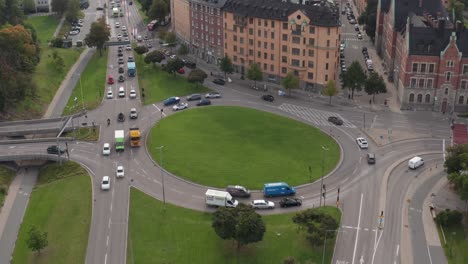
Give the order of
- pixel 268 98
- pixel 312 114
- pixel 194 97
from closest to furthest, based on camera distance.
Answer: pixel 312 114, pixel 268 98, pixel 194 97

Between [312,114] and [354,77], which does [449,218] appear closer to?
[312,114]

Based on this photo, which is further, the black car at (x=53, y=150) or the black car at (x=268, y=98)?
the black car at (x=268, y=98)

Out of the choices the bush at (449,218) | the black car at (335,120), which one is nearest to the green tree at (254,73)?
the black car at (335,120)

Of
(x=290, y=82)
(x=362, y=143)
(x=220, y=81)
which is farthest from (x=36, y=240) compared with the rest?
(x=220, y=81)

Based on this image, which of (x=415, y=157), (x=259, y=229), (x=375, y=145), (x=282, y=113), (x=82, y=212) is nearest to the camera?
(x=259, y=229)

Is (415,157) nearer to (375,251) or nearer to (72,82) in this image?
(375,251)

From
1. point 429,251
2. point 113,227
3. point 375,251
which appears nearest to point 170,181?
point 113,227

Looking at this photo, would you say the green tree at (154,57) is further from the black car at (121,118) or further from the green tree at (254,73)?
the black car at (121,118)
